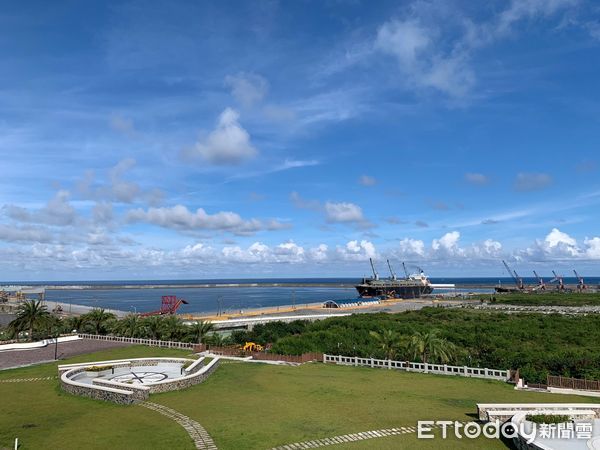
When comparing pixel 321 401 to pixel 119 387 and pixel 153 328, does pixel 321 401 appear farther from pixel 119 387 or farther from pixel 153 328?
pixel 153 328

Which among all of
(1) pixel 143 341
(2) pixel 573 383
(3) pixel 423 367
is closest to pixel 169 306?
(1) pixel 143 341

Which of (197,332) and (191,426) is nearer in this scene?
(191,426)

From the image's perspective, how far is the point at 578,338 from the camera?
6631 cm

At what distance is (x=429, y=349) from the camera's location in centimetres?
4888

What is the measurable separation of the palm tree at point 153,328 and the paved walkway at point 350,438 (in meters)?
45.8

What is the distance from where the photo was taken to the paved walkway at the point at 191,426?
2472 centimetres

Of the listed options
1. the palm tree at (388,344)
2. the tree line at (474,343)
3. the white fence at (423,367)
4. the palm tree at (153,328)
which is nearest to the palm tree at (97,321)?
the palm tree at (153,328)

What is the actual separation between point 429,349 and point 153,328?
129 feet

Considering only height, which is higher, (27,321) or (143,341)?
(27,321)

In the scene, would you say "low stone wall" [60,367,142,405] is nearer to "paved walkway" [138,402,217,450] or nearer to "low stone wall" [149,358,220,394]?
"paved walkway" [138,402,217,450]

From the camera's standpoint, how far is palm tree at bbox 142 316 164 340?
66.3 metres

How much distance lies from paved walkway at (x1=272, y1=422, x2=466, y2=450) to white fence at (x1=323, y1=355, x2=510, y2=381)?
18.6m

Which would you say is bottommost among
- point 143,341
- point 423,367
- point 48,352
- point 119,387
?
point 423,367

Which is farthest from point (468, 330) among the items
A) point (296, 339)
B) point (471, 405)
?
point (471, 405)
